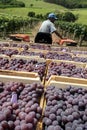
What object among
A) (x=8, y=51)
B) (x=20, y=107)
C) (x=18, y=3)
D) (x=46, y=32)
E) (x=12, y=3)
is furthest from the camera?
(x=12, y=3)

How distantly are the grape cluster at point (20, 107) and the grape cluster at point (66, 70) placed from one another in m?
1.51

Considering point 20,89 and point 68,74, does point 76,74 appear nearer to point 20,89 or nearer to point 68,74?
point 68,74

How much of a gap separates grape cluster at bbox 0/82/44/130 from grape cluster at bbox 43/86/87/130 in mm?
101

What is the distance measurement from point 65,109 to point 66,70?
220cm

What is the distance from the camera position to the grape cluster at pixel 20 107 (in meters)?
2.30

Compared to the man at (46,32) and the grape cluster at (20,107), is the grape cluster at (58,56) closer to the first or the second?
the man at (46,32)

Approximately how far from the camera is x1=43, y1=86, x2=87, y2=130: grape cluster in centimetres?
243

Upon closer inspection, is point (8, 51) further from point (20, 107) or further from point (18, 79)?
point (20, 107)

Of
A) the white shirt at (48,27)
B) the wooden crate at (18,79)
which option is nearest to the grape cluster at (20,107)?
the wooden crate at (18,79)

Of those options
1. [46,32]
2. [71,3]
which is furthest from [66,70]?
[71,3]

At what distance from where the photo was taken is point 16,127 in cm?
226

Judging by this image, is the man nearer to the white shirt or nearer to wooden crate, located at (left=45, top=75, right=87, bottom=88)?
the white shirt

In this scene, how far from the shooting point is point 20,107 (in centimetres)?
263

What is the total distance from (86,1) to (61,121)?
Answer: 121 meters
